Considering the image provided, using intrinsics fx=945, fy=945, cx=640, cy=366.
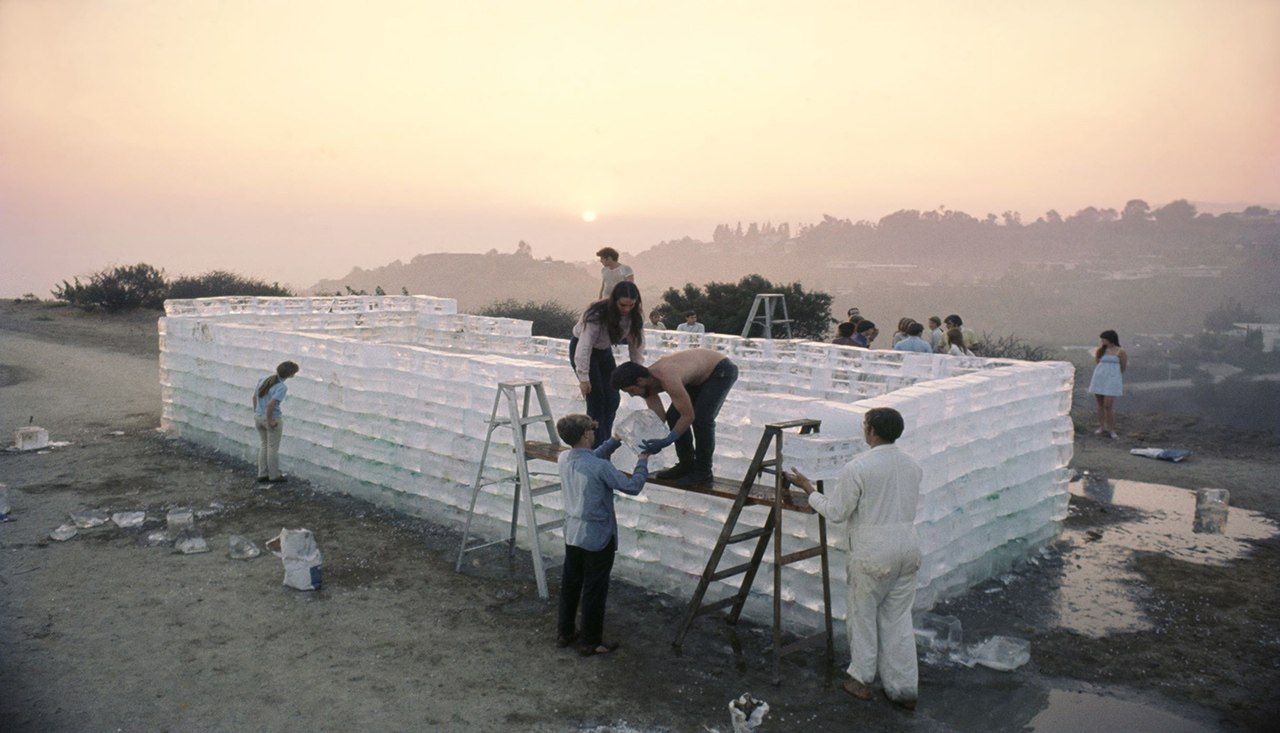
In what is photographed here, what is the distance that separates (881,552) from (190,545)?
6.03 meters

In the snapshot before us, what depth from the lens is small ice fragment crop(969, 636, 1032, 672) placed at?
5.97m

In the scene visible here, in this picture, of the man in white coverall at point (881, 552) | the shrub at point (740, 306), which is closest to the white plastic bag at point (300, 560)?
the man in white coverall at point (881, 552)

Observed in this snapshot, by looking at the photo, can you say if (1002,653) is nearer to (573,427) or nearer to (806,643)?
(806,643)

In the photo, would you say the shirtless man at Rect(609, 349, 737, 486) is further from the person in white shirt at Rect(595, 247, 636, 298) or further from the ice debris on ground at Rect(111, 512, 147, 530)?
the ice debris on ground at Rect(111, 512, 147, 530)

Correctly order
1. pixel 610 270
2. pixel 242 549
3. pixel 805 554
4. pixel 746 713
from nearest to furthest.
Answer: pixel 746 713 → pixel 805 554 → pixel 242 549 → pixel 610 270

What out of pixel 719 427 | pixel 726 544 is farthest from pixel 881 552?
pixel 719 427

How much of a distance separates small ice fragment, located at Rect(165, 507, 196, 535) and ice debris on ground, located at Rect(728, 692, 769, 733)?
5792 mm

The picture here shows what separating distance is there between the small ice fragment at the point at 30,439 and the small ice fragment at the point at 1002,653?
11786mm

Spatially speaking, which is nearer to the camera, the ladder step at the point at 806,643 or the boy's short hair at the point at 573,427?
the ladder step at the point at 806,643

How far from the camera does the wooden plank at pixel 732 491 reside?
5.75 meters

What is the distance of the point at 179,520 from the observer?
869cm

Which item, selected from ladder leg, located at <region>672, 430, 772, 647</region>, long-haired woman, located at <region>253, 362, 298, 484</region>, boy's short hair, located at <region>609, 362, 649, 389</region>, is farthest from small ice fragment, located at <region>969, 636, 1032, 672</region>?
long-haired woman, located at <region>253, 362, 298, 484</region>

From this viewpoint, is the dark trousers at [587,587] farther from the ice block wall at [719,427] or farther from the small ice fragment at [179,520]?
the small ice fragment at [179,520]

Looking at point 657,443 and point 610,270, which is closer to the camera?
point 657,443
